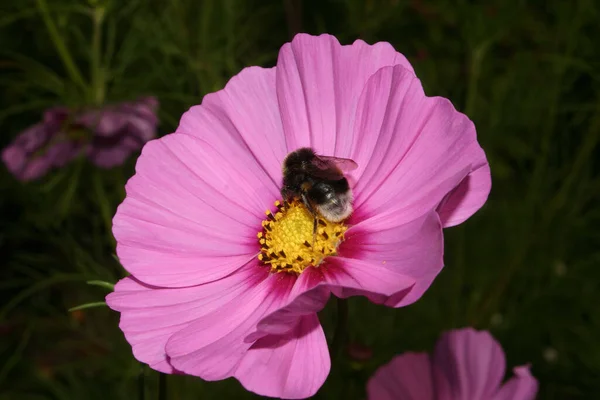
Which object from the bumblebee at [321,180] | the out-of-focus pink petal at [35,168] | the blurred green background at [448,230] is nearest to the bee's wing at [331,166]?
the bumblebee at [321,180]

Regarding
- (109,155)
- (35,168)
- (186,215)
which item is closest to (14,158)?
(35,168)

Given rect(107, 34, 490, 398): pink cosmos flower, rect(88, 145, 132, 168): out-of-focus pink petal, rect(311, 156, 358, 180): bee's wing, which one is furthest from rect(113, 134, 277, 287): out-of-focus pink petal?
rect(88, 145, 132, 168): out-of-focus pink petal

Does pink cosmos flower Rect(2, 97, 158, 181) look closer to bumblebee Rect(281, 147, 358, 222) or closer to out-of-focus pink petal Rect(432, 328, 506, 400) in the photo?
bumblebee Rect(281, 147, 358, 222)

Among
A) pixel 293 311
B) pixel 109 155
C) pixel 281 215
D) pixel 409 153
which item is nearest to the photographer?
pixel 293 311

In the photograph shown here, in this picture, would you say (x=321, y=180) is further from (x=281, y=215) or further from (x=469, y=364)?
(x=469, y=364)

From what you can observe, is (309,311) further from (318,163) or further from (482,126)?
(482,126)

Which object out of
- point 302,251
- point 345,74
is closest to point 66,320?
point 302,251
